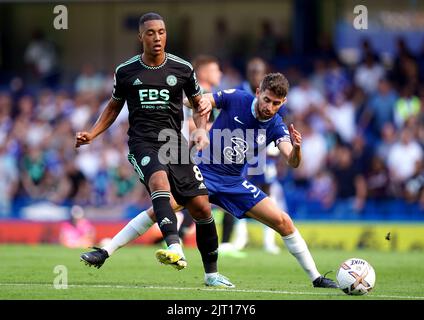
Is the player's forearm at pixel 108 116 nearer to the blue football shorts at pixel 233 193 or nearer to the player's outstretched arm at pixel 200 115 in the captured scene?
the player's outstretched arm at pixel 200 115

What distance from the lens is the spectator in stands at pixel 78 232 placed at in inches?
735

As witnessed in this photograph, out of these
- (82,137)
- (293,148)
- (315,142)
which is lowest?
(315,142)

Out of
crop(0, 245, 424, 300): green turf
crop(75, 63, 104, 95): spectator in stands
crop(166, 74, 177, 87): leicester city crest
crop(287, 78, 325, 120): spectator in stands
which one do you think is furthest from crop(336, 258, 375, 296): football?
crop(75, 63, 104, 95): spectator in stands

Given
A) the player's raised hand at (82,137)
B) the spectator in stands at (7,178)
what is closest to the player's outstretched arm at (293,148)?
the player's raised hand at (82,137)

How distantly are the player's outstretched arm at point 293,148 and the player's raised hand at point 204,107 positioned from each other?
2.77 feet

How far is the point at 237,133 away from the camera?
1034cm

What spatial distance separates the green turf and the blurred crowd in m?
3.43

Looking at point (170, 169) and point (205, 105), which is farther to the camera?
point (205, 105)

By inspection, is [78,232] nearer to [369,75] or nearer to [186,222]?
[186,222]

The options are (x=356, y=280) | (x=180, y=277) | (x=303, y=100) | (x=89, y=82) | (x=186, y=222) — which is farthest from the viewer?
(x=89, y=82)

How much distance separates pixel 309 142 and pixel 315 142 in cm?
12

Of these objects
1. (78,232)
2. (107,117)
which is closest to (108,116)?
(107,117)

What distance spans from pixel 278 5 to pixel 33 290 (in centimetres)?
1668

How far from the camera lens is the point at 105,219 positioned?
765 inches
